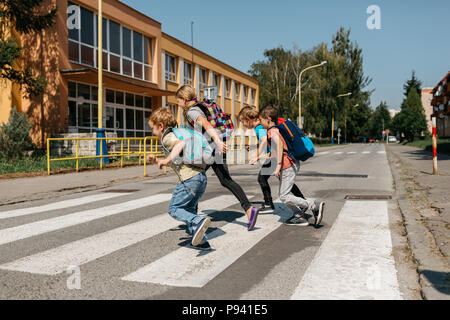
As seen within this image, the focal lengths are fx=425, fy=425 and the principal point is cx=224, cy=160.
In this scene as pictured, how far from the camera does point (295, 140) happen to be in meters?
5.20

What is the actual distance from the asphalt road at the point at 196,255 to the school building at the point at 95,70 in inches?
515

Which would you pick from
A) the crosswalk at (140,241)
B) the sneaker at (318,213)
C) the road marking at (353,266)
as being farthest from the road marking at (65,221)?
the road marking at (353,266)

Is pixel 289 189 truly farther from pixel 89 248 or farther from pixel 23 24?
pixel 23 24

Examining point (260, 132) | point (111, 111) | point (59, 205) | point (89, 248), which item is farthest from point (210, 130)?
point (111, 111)

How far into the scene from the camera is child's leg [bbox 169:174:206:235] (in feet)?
13.4

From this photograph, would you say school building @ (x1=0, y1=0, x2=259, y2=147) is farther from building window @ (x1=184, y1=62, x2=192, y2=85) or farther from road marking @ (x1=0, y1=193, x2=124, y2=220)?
road marking @ (x1=0, y1=193, x2=124, y2=220)

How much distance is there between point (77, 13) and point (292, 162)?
58.7 ft

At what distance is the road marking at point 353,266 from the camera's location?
3.01m

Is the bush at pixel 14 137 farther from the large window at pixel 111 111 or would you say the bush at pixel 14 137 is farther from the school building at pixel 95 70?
the large window at pixel 111 111

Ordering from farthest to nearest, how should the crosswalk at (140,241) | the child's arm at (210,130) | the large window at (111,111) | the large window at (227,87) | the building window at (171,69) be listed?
the large window at (227,87) → the building window at (171,69) → the large window at (111,111) → the child's arm at (210,130) → the crosswalk at (140,241)

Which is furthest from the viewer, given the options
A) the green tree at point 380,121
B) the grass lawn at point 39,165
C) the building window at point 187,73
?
the green tree at point 380,121

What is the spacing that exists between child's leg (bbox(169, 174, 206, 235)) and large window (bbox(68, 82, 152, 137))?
16.8 m

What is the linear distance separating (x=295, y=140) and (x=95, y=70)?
14.8 meters

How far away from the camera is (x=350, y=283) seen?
10.5ft
